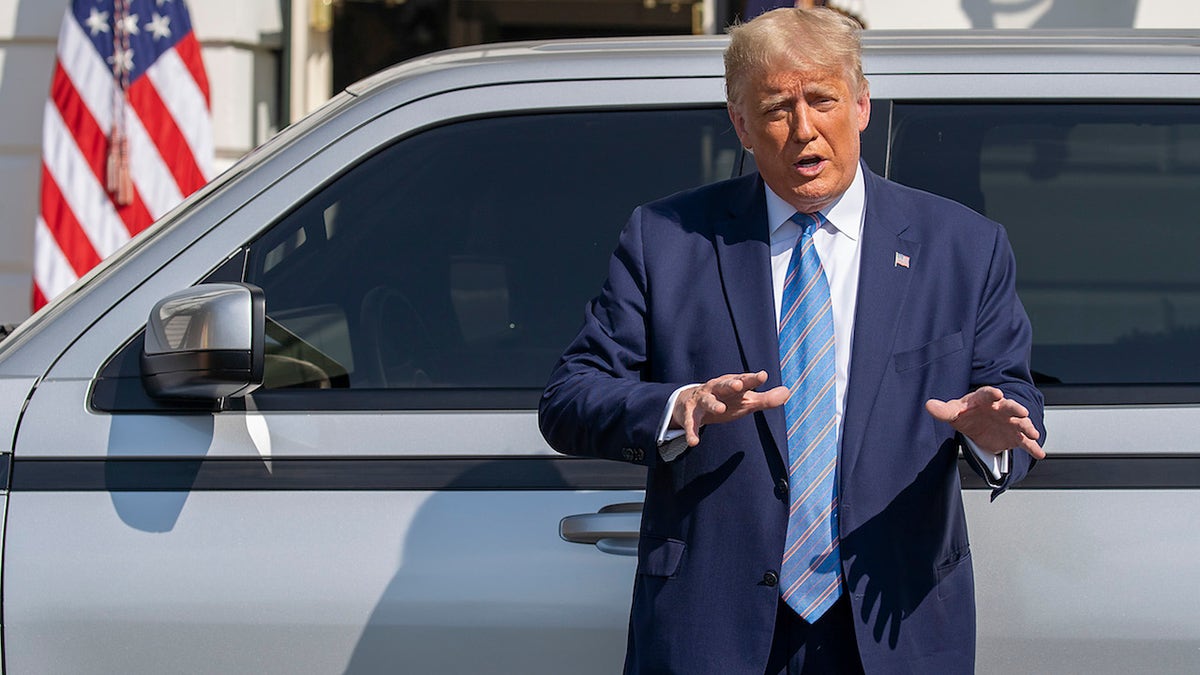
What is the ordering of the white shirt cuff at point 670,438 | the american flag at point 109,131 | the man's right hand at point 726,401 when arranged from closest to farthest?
the man's right hand at point 726,401, the white shirt cuff at point 670,438, the american flag at point 109,131

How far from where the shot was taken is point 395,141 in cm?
240

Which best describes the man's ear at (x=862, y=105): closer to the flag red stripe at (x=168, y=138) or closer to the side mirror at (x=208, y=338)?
the side mirror at (x=208, y=338)

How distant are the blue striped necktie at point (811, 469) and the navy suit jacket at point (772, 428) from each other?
2cm

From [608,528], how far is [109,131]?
4917mm

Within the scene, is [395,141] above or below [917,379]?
above

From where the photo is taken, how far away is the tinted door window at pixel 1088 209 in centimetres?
233

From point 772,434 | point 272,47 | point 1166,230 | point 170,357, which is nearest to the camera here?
point 772,434

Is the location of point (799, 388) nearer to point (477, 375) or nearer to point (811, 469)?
point (811, 469)

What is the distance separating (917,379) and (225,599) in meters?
1.15

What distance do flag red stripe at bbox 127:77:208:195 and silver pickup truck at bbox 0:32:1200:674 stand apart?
413 cm

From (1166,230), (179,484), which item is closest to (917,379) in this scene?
(1166,230)

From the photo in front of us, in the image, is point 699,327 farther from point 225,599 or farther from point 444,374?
point 225,599

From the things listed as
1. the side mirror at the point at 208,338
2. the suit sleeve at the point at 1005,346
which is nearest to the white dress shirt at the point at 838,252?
the suit sleeve at the point at 1005,346

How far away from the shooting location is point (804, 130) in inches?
73.3
